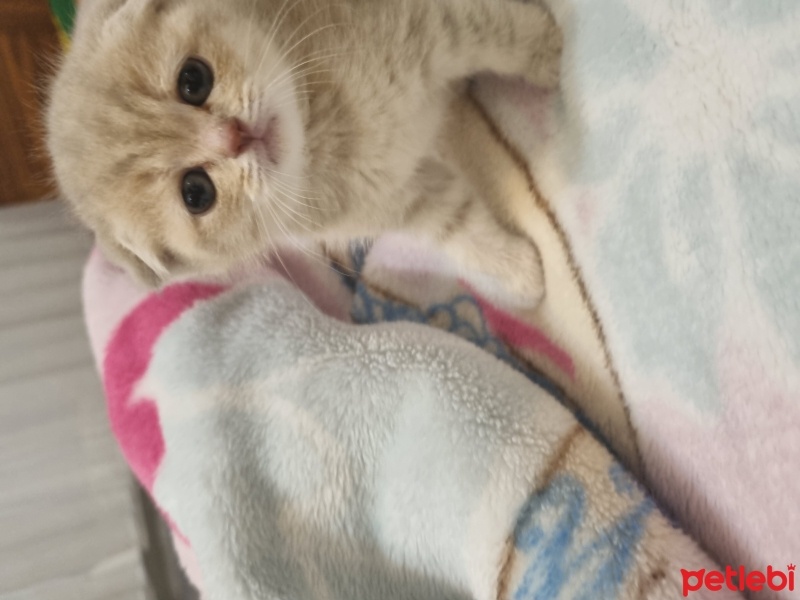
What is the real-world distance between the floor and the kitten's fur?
572mm

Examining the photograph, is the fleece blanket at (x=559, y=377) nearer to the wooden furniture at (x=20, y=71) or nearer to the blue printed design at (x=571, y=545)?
the blue printed design at (x=571, y=545)

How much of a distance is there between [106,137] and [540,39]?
516 mm

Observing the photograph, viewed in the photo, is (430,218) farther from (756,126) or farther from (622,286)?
(756,126)

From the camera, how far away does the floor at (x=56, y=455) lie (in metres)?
1.33

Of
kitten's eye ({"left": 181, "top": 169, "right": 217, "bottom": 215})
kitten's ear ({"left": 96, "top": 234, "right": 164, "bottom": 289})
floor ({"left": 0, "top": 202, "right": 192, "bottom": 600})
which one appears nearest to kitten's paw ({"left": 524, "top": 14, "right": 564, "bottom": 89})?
kitten's eye ({"left": 181, "top": 169, "right": 217, "bottom": 215})

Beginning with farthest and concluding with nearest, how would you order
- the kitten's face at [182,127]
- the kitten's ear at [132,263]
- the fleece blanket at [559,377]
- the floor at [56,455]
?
1. the floor at [56,455]
2. the kitten's ear at [132,263]
3. the kitten's face at [182,127]
4. the fleece blanket at [559,377]

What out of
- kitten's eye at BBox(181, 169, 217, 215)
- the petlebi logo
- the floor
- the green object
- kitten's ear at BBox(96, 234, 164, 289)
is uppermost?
the petlebi logo

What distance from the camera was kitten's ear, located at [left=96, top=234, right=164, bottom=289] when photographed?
86cm

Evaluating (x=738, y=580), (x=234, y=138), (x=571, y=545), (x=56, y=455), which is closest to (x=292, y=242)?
(x=234, y=138)

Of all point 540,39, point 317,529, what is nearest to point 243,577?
point 317,529

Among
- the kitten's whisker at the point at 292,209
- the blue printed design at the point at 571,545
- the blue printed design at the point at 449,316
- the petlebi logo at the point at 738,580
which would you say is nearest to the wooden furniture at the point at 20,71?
the blue printed design at the point at 449,316

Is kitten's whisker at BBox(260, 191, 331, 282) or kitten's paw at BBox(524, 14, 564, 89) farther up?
kitten's paw at BBox(524, 14, 564, 89)

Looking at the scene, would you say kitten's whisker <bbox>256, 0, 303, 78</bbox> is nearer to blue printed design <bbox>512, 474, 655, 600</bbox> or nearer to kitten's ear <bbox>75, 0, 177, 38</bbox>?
kitten's ear <bbox>75, 0, 177, 38</bbox>

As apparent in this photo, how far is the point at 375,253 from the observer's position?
1.17 meters
